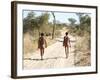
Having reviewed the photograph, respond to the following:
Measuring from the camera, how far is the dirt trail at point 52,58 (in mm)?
2074

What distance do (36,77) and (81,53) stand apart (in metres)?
0.50

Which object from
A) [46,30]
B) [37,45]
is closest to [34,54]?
[37,45]

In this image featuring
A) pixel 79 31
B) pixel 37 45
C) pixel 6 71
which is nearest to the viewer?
pixel 6 71

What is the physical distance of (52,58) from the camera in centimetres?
216

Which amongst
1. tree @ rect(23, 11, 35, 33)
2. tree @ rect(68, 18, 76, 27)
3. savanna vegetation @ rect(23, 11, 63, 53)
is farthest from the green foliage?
A: tree @ rect(23, 11, 35, 33)

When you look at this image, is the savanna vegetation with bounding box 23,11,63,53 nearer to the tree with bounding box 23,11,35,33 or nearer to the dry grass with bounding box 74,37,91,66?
the tree with bounding box 23,11,35,33

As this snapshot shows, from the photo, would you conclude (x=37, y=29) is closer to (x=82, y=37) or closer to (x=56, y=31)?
(x=56, y=31)

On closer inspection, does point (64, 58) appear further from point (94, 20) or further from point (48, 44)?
point (94, 20)

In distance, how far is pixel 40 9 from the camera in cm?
210

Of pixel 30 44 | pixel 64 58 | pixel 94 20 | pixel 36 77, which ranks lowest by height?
pixel 36 77

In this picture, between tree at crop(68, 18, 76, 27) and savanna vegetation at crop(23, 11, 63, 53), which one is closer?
savanna vegetation at crop(23, 11, 63, 53)

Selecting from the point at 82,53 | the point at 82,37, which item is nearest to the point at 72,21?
the point at 82,37

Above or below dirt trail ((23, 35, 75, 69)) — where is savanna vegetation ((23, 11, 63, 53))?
above

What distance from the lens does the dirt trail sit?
2074 mm
